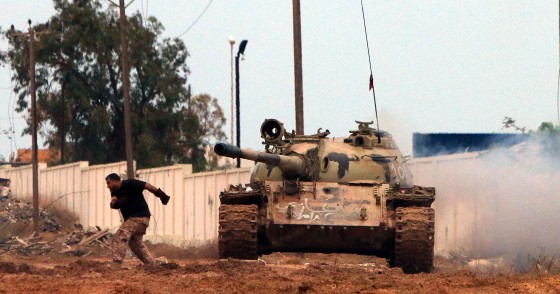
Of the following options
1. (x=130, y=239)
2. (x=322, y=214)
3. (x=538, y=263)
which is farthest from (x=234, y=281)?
(x=322, y=214)

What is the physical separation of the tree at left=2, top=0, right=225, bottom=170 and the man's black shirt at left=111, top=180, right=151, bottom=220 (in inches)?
1440

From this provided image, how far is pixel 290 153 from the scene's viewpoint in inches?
907

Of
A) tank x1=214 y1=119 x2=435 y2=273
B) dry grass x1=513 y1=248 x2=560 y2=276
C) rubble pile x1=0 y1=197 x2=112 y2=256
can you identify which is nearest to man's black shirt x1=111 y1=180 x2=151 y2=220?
tank x1=214 y1=119 x2=435 y2=273

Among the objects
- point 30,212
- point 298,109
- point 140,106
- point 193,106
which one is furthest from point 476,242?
point 193,106

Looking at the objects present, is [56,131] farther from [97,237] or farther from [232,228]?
[232,228]

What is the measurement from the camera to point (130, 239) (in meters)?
19.1

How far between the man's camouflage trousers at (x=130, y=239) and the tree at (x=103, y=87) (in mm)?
36539

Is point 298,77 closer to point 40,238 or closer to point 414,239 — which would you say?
point 40,238

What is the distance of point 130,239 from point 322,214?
136 inches

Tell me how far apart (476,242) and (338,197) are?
27.4ft

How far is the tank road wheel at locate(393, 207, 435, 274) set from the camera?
20703mm

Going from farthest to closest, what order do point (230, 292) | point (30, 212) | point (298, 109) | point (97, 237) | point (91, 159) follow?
point (91, 159)
point (30, 212)
point (97, 237)
point (298, 109)
point (230, 292)

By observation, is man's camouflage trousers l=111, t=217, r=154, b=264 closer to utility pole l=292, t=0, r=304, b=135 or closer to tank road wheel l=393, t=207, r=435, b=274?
tank road wheel l=393, t=207, r=435, b=274

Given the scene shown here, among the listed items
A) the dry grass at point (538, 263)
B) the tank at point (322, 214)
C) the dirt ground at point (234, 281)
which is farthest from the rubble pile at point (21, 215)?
the dirt ground at point (234, 281)
